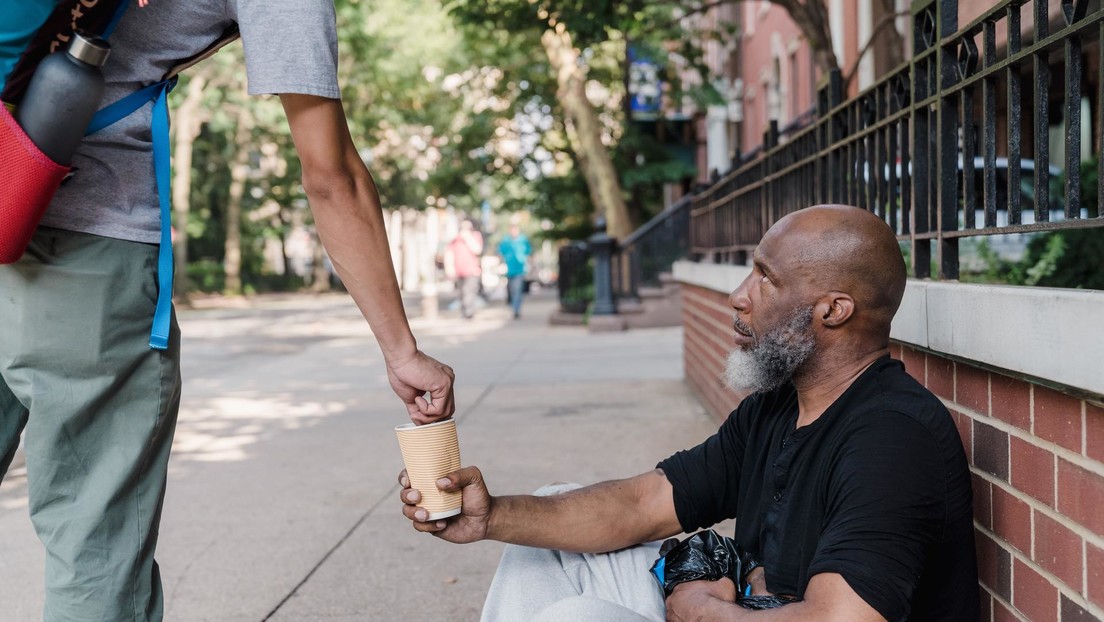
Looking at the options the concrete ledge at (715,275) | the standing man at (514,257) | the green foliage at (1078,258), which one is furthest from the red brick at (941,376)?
the standing man at (514,257)

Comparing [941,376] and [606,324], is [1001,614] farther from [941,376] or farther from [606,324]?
[606,324]

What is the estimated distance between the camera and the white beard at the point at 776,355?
226cm

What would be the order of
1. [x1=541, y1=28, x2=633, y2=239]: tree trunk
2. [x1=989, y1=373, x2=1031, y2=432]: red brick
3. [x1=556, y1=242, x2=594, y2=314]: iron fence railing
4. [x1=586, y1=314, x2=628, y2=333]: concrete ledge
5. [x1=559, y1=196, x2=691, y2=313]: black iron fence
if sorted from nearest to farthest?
[x1=989, y1=373, x2=1031, y2=432]: red brick, [x1=586, y1=314, x2=628, y2=333]: concrete ledge, [x1=559, y1=196, x2=691, y2=313]: black iron fence, [x1=556, y1=242, x2=594, y2=314]: iron fence railing, [x1=541, y1=28, x2=633, y2=239]: tree trunk

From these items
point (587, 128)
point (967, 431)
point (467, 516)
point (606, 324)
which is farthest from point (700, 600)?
point (587, 128)

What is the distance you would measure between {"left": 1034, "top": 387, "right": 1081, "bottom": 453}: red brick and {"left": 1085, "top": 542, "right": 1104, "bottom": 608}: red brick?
0.53ft

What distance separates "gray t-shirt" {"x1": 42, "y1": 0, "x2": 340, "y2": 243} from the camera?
1975mm

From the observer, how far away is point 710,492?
8.63 ft

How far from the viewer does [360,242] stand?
6.97 feet

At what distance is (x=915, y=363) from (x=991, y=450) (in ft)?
2.17

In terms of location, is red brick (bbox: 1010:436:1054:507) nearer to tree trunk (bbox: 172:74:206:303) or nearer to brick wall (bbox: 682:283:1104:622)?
brick wall (bbox: 682:283:1104:622)

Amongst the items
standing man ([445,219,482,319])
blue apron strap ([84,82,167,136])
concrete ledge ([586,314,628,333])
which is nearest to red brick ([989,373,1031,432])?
blue apron strap ([84,82,167,136])

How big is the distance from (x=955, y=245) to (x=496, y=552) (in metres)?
2.36

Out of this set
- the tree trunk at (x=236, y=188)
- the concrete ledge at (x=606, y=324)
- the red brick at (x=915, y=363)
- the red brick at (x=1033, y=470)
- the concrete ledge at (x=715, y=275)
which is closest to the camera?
the red brick at (x=1033, y=470)

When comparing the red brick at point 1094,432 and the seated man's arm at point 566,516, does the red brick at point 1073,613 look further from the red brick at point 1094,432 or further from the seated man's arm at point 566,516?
the seated man's arm at point 566,516
